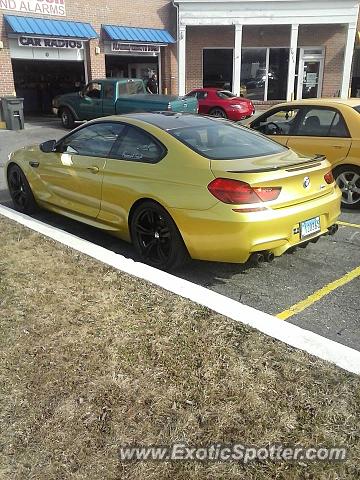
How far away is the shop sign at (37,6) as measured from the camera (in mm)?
16688

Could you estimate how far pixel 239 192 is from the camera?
3.96 meters

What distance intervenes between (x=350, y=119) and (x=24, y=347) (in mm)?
5314

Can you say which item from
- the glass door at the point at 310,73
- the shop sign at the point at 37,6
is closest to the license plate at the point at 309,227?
the shop sign at the point at 37,6

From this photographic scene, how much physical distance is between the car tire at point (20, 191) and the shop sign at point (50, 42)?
1264 centimetres

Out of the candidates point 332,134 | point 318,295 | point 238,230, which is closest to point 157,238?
point 238,230

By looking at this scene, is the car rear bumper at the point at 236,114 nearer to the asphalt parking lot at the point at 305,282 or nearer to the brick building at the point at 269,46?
the brick building at the point at 269,46

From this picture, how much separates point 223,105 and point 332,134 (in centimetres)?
1294

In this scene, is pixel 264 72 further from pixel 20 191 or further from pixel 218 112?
pixel 20 191

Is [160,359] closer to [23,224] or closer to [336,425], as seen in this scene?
[336,425]

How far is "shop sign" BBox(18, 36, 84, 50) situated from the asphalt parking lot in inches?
550

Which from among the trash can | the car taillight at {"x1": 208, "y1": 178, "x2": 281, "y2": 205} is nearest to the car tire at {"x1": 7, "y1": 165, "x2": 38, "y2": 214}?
the car taillight at {"x1": 208, "y1": 178, "x2": 281, "y2": 205}

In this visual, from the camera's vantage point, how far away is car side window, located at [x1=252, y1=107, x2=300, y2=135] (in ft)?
23.7

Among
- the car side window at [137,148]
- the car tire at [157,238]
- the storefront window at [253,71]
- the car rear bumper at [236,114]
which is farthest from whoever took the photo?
the storefront window at [253,71]

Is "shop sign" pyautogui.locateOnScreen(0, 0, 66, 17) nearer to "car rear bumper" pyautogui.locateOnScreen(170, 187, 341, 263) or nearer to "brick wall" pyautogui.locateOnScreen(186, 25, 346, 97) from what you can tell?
"brick wall" pyautogui.locateOnScreen(186, 25, 346, 97)
